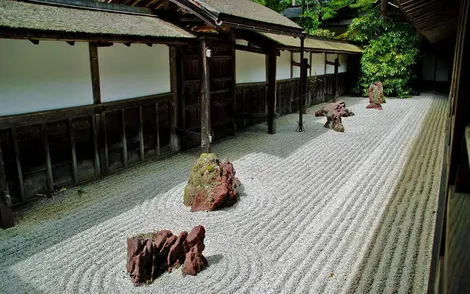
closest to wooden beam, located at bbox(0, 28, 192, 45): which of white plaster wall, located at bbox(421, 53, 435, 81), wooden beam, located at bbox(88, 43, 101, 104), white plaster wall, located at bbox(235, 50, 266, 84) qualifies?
wooden beam, located at bbox(88, 43, 101, 104)

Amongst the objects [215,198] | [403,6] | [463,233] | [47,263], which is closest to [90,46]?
[215,198]

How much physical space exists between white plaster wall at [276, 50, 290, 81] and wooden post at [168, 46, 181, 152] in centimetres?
634

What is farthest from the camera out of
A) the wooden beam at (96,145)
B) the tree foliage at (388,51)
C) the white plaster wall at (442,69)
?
the white plaster wall at (442,69)

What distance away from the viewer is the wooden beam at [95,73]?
7.18m

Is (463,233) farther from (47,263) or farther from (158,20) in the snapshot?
(158,20)

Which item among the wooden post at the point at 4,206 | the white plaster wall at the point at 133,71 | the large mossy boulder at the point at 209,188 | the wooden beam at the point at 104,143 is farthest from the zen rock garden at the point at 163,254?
the white plaster wall at the point at 133,71

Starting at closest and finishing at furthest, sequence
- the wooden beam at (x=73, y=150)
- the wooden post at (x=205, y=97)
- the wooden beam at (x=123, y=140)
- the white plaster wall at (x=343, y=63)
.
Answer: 1. the wooden beam at (x=73, y=150)
2. the wooden beam at (x=123, y=140)
3. the wooden post at (x=205, y=97)
4. the white plaster wall at (x=343, y=63)

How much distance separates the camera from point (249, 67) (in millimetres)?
12828

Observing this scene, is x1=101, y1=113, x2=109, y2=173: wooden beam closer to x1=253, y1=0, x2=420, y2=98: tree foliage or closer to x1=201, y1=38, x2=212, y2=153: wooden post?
x1=201, y1=38, x2=212, y2=153: wooden post

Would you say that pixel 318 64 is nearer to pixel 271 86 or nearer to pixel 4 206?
pixel 271 86

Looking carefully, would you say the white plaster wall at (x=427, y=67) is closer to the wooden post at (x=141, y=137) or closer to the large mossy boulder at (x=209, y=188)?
the wooden post at (x=141, y=137)

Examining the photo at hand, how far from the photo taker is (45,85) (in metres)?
6.45

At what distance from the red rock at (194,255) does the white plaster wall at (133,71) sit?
4310 mm

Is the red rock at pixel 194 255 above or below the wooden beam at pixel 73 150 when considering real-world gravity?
below
